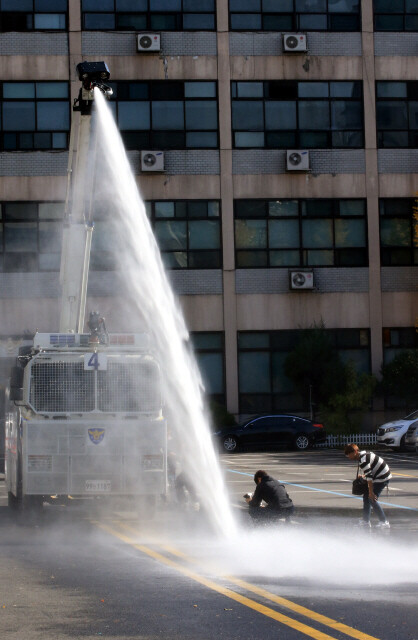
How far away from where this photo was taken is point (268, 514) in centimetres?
1437

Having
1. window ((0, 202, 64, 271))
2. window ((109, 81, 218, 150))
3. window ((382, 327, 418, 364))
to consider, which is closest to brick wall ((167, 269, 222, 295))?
window ((0, 202, 64, 271))

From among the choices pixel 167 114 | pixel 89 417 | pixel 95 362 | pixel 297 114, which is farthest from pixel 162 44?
pixel 89 417

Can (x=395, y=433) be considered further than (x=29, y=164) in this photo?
No

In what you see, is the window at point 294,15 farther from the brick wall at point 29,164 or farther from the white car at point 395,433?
the white car at point 395,433

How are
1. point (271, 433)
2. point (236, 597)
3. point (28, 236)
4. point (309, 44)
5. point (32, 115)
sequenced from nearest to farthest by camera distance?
point (236, 597) < point (271, 433) < point (28, 236) < point (32, 115) < point (309, 44)

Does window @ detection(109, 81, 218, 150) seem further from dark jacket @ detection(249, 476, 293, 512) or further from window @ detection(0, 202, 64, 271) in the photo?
dark jacket @ detection(249, 476, 293, 512)

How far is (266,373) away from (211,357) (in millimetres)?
2273

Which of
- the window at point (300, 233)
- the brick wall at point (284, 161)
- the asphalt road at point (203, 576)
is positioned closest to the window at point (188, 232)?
the window at point (300, 233)

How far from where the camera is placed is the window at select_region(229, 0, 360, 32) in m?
42.6

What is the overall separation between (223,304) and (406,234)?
312 inches

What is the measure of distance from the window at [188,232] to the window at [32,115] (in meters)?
4.69

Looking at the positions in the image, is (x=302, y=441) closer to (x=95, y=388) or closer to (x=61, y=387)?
(x=95, y=388)

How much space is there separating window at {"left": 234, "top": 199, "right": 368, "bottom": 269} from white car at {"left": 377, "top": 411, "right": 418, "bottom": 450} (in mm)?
8669

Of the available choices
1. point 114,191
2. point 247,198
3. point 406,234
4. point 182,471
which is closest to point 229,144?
point 247,198
